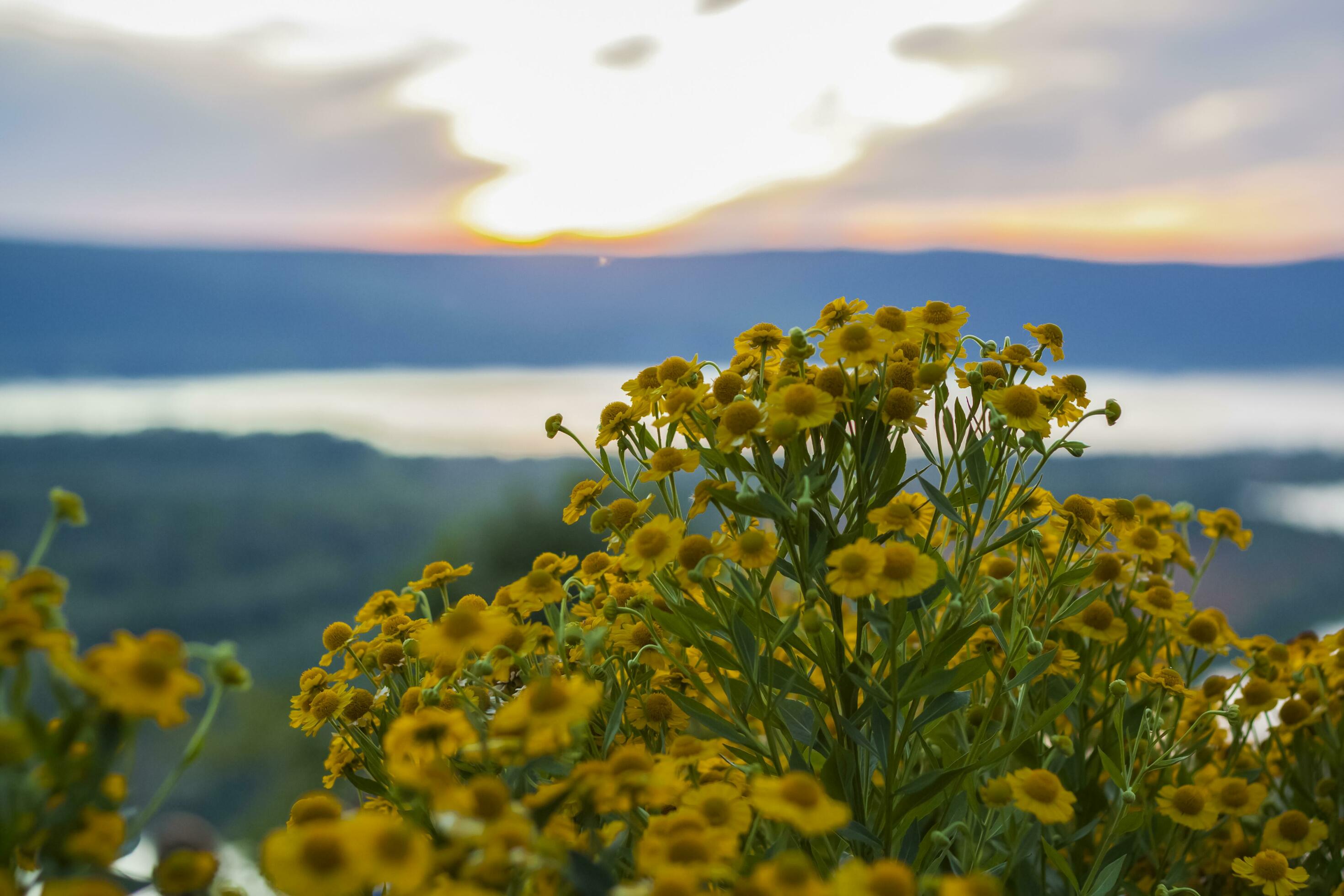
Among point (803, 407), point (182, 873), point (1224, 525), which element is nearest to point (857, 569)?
point (803, 407)

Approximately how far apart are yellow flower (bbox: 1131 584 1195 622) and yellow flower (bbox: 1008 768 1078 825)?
0.33 meters

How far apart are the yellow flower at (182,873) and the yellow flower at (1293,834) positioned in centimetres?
111

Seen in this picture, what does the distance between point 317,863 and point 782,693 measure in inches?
16.3

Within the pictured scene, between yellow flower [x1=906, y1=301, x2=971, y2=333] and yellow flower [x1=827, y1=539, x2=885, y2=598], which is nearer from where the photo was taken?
yellow flower [x1=827, y1=539, x2=885, y2=598]

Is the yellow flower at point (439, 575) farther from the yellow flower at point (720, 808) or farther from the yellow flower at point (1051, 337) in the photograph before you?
the yellow flower at point (1051, 337)

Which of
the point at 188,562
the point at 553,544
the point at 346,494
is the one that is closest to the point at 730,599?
the point at 553,544

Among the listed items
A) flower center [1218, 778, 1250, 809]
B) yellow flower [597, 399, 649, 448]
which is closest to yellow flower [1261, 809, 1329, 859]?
flower center [1218, 778, 1250, 809]

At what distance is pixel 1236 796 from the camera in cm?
93

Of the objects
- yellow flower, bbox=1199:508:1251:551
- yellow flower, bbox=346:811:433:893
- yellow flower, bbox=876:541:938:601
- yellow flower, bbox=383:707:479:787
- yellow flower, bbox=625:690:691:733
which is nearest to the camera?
yellow flower, bbox=346:811:433:893

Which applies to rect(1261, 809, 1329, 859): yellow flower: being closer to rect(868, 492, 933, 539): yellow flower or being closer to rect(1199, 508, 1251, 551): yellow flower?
rect(1199, 508, 1251, 551): yellow flower

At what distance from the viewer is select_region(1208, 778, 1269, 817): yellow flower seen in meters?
0.93

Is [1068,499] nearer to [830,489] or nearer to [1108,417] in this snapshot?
[1108,417]

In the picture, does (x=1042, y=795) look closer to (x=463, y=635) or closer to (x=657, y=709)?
(x=657, y=709)

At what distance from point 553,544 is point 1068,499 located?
340 centimetres
